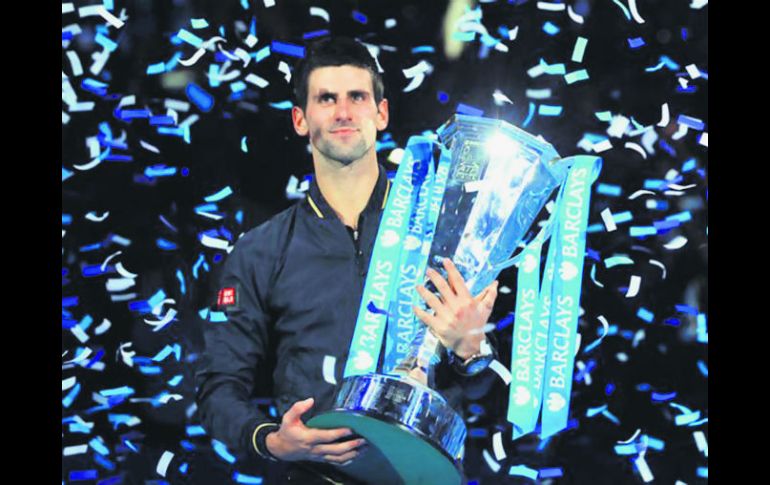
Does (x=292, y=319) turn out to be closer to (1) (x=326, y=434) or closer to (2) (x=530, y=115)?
(1) (x=326, y=434)

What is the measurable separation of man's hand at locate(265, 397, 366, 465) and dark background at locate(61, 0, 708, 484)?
309mm

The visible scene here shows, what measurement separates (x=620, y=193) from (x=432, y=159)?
482mm

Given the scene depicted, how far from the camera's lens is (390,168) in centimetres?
219

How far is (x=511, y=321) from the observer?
2162mm

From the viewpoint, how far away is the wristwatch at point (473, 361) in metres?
1.95

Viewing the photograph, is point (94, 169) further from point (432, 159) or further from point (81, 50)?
point (432, 159)

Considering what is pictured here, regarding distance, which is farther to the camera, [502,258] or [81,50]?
[81,50]

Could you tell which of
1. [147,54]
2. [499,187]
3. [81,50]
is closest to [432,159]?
[499,187]

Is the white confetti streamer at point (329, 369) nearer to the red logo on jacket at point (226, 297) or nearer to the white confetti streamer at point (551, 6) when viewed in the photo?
the red logo on jacket at point (226, 297)

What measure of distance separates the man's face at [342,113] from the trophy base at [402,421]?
61cm

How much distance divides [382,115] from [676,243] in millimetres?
799

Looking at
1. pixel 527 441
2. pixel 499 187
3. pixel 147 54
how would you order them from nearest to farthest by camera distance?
pixel 499 187 < pixel 527 441 < pixel 147 54

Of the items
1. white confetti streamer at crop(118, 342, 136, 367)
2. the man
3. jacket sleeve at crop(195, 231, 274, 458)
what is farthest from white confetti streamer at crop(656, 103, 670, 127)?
white confetti streamer at crop(118, 342, 136, 367)

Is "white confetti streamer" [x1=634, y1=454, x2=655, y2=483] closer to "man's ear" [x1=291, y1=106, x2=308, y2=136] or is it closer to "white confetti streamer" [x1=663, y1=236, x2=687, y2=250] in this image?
"white confetti streamer" [x1=663, y1=236, x2=687, y2=250]
